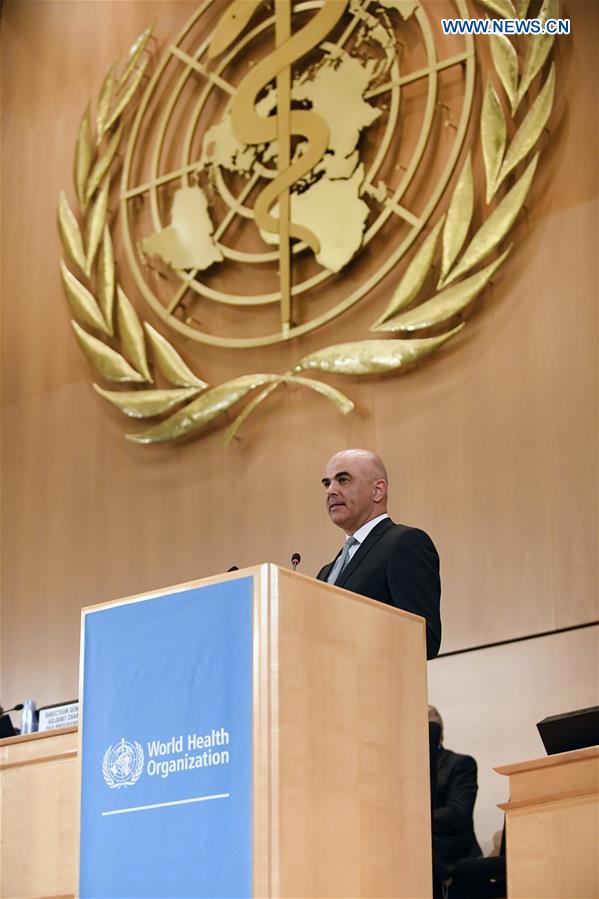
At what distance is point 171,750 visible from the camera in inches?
89.9

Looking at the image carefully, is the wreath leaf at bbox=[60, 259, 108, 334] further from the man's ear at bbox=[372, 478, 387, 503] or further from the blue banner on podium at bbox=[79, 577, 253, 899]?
the blue banner on podium at bbox=[79, 577, 253, 899]

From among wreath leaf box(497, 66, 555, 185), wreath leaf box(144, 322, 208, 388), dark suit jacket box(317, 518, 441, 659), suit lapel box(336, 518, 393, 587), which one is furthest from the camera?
wreath leaf box(144, 322, 208, 388)

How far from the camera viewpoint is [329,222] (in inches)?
209

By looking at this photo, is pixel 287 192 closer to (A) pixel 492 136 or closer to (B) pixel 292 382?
(B) pixel 292 382

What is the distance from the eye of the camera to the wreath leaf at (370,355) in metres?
4.93

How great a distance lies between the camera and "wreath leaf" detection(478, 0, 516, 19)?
16.4 ft

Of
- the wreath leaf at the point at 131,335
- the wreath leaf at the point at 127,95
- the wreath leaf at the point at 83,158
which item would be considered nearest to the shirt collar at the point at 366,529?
the wreath leaf at the point at 131,335

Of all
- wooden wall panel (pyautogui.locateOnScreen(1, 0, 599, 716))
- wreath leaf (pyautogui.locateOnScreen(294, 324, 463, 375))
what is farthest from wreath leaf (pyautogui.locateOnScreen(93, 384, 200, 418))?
wreath leaf (pyautogui.locateOnScreen(294, 324, 463, 375))

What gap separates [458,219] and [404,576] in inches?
92.2

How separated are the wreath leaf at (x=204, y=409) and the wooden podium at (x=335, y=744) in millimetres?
2860

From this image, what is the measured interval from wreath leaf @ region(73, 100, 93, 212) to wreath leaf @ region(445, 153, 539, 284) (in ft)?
7.23

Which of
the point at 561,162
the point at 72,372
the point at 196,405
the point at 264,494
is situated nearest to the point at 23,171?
the point at 72,372

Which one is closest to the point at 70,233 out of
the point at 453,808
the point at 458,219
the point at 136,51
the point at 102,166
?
the point at 102,166

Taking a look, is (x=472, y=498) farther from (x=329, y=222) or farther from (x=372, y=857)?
(x=372, y=857)
